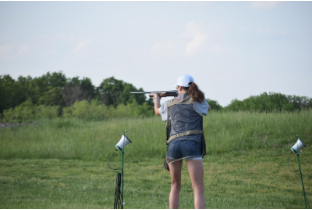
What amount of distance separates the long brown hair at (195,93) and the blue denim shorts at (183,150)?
46cm

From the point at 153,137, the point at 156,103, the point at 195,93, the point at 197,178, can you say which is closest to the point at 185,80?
the point at 195,93

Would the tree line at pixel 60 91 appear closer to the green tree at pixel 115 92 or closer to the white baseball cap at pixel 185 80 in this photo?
the green tree at pixel 115 92

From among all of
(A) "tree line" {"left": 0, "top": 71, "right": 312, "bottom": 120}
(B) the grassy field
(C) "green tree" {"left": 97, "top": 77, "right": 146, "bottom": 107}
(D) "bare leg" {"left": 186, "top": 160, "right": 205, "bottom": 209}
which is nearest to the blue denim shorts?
(D) "bare leg" {"left": 186, "top": 160, "right": 205, "bottom": 209}

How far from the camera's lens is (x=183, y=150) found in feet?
11.8

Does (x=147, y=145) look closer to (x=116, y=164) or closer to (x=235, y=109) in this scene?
(x=116, y=164)

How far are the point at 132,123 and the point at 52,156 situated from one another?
4.72 m

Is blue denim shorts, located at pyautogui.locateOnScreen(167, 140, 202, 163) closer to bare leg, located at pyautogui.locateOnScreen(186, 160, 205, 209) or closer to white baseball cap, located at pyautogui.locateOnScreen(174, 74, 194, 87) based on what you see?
bare leg, located at pyautogui.locateOnScreen(186, 160, 205, 209)

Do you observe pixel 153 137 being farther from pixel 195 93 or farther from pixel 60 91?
pixel 60 91

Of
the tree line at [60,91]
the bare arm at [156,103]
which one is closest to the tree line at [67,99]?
the tree line at [60,91]

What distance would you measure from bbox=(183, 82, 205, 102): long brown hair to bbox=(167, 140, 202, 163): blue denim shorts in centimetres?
46

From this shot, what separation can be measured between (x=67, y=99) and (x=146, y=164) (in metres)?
19.8

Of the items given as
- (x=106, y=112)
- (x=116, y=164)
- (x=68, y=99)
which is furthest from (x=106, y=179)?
(x=68, y=99)

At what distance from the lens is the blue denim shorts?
11.8ft

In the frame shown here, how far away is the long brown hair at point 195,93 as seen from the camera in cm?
364
